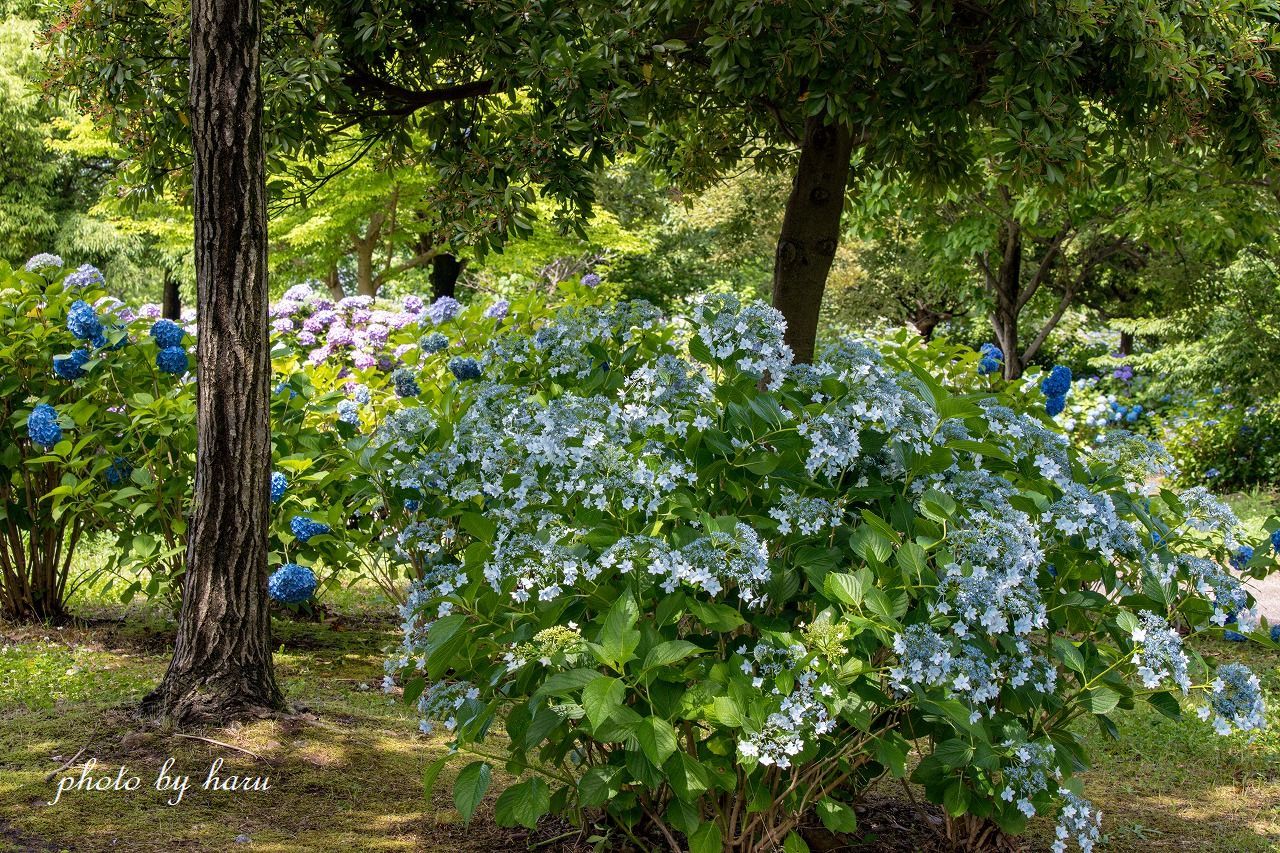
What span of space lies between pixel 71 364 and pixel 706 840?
3272 mm

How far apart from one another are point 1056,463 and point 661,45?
6.85 feet

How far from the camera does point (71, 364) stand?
13.7 ft

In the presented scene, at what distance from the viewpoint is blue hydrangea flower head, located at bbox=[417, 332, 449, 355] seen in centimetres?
456

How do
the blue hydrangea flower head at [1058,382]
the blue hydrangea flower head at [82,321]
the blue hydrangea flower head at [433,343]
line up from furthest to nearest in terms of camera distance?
the blue hydrangea flower head at [1058,382] → the blue hydrangea flower head at [433,343] → the blue hydrangea flower head at [82,321]

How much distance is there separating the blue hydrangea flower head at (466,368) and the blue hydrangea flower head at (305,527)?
2.52ft

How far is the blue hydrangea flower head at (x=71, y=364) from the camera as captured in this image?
163 inches

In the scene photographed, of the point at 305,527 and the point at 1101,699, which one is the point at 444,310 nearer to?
the point at 305,527

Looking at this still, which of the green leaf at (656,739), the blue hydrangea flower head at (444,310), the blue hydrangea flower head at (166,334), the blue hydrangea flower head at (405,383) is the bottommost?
the green leaf at (656,739)

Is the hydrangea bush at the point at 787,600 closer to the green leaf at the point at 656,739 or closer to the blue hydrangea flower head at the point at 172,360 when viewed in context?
the green leaf at the point at 656,739

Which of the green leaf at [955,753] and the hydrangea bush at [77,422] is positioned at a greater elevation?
the hydrangea bush at [77,422]

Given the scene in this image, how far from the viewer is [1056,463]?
260 centimetres

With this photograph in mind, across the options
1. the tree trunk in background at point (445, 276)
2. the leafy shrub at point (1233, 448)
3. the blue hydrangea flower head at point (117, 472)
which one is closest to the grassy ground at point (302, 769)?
the blue hydrangea flower head at point (117, 472)

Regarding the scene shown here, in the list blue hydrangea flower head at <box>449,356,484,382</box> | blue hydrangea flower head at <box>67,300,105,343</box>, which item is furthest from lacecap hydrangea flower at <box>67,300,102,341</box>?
blue hydrangea flower head at <box>449,356,484,382</box>

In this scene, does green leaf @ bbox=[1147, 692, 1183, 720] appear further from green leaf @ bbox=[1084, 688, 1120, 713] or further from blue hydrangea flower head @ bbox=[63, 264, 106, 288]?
blue hydrangea flower head @ bbox=[63, 264, 106, 288]
